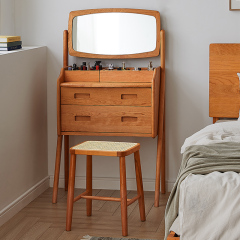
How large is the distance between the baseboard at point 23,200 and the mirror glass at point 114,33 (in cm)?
109

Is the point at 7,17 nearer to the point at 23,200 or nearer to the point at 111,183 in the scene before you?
the point at 23,200

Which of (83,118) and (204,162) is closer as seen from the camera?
(204,162)

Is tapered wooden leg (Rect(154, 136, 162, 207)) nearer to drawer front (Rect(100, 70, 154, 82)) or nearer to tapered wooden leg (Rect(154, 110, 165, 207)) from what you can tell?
tapered wooden leg (Rect(154, 110, 165, 207))

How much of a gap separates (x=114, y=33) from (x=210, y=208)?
2098 mm

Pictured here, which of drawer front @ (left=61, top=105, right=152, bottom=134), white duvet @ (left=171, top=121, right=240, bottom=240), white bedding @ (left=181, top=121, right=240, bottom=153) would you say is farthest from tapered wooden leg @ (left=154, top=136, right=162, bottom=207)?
white duvet @ (left=171, top=121, right=240, bottom=240)

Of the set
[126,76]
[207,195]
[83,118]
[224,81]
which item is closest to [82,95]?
[83,118]

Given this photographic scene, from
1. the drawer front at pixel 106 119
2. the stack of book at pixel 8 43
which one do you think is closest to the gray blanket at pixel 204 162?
the drawer front at pixel 106 119

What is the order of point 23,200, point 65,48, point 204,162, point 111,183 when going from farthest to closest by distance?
1. point 111,183
2. point 65,48
3. point 23,200
4. point 204,162

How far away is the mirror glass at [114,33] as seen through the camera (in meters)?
4.03

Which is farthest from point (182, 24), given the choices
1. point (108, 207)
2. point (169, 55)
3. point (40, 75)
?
point (108, 207)

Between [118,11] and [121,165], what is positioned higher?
[118,11]

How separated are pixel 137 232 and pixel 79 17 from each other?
1737 mm

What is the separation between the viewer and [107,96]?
384cm

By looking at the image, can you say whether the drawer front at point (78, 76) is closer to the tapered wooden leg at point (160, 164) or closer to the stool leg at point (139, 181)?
the tapered wooden leg at point (160, 164)
